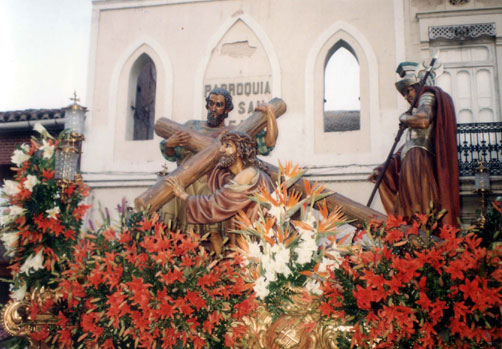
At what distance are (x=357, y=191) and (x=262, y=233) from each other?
7361mm

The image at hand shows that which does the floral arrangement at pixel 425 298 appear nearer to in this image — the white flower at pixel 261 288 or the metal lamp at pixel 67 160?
the white flower at pixel 261 288

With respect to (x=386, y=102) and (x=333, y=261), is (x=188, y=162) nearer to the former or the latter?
(x=333, y=261)

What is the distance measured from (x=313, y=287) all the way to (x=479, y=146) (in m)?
8.01

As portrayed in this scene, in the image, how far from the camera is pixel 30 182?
490 cm

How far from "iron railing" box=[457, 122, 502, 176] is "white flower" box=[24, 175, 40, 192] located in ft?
25.6

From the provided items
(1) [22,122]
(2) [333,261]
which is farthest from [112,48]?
(2) [333,261]

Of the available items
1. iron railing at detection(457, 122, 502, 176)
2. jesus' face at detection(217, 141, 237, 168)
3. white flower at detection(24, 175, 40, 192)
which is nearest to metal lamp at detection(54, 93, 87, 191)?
white flower at detection(24, 175, 40, 192)

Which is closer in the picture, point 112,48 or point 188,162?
point 188,162

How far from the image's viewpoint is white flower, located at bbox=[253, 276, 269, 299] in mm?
3469

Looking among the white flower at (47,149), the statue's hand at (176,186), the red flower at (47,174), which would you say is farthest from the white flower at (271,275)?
the white flower at (47,149)

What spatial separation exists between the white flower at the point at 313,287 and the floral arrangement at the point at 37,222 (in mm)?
2200

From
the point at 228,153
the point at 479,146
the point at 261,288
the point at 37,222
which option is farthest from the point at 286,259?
the point at 479,146

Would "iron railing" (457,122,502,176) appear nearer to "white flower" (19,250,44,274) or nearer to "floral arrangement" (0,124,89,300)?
"floral arrangement" (0,124,89,300)

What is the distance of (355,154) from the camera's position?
10867 mm
